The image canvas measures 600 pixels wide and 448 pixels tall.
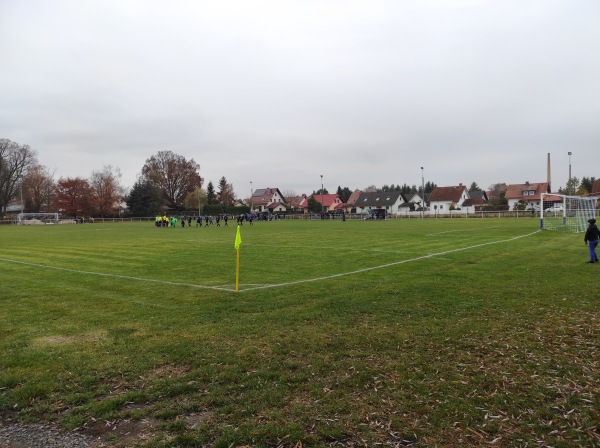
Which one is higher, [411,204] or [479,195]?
[479,195]

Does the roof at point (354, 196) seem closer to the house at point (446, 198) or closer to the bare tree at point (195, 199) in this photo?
the house at point (446, 198)

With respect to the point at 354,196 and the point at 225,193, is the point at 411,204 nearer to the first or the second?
the point at 354,196

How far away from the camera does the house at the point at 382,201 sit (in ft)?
356

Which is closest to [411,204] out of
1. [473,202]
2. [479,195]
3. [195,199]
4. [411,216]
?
[473,202]

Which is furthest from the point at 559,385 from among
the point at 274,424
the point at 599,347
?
the point at 274,424

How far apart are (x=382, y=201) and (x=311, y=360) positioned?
107530 mm

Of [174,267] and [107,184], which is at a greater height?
[107,184]

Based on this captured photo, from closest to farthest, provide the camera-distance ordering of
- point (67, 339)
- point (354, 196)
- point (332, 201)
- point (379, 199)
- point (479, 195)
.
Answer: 1. point (67, 339)
2. point (379, 199)
3. point (479, 195)
4. point (332, 201)
5. point (354, 196)

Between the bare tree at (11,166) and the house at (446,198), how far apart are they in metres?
89.2

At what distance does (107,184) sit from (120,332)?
306 feet

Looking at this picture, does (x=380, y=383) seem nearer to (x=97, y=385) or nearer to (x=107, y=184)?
(x=97, y=385)

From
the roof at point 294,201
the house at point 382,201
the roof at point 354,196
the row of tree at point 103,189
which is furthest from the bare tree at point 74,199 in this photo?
the roof at point 354,196

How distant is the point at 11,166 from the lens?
268 ft

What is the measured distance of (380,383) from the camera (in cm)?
471
